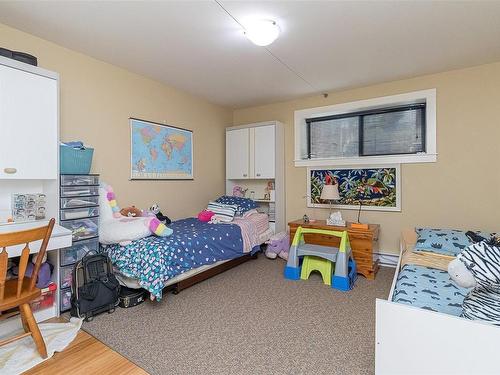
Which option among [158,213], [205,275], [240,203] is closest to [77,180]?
Answer: [158,213]

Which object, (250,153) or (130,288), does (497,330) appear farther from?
(250,153)

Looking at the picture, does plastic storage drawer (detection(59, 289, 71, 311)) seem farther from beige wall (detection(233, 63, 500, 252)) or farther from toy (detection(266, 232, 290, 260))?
beige wall (detection(233, 63, 500, 252))

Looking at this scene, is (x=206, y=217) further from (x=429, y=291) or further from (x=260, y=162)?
(x=429, y=291)

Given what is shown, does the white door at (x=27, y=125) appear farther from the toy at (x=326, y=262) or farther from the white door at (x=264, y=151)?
the white door at (x=264, y=151)

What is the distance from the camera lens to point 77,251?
7.94 feet

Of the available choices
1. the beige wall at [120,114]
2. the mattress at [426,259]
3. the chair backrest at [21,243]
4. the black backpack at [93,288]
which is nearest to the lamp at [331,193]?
the mattress at [426,259]

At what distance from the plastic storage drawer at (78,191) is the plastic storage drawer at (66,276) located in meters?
0.62

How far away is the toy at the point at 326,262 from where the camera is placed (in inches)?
114

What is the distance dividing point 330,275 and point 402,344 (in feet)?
5.70

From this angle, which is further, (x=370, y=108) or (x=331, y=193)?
(x=370, y=108)


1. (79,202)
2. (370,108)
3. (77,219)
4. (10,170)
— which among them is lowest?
(77,219)

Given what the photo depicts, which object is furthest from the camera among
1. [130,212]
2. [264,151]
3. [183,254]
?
[264,151]

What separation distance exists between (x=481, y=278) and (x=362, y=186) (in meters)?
2.61

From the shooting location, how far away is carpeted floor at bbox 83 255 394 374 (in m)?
1.72
